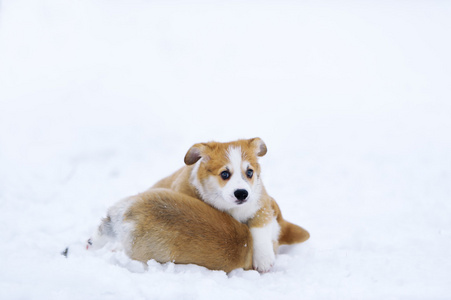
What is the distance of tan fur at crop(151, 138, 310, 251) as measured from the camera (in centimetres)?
405

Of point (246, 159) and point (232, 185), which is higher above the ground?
point (246, 159)

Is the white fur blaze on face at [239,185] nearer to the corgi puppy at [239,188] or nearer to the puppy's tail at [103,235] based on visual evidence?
the corgi puppy at [239,188]

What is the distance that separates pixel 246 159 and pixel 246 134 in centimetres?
517

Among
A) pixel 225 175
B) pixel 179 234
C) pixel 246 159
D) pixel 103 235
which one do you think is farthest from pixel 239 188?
pixel 103 235

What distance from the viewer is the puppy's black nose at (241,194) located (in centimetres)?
372

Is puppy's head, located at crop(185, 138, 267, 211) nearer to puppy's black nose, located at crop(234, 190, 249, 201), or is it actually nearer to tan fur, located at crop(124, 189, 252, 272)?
puppy's black nose, located at crop(234, 190, 249, 201)

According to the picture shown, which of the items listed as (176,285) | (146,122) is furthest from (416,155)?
(176,285)

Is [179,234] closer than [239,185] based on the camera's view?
Yes

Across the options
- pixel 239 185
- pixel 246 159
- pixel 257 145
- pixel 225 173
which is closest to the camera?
pixel 239 185

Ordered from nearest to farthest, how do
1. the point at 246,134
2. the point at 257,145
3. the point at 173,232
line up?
1. the point at 173,232
2. the point at 257,145
3. the point at 246,134

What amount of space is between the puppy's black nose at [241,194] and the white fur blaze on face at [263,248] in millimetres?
392

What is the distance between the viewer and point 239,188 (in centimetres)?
374

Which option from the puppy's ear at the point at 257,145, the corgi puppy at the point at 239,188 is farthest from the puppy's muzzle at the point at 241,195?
the puppy's ear at the point at 257,145

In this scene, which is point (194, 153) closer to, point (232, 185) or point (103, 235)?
point (232, 185)
